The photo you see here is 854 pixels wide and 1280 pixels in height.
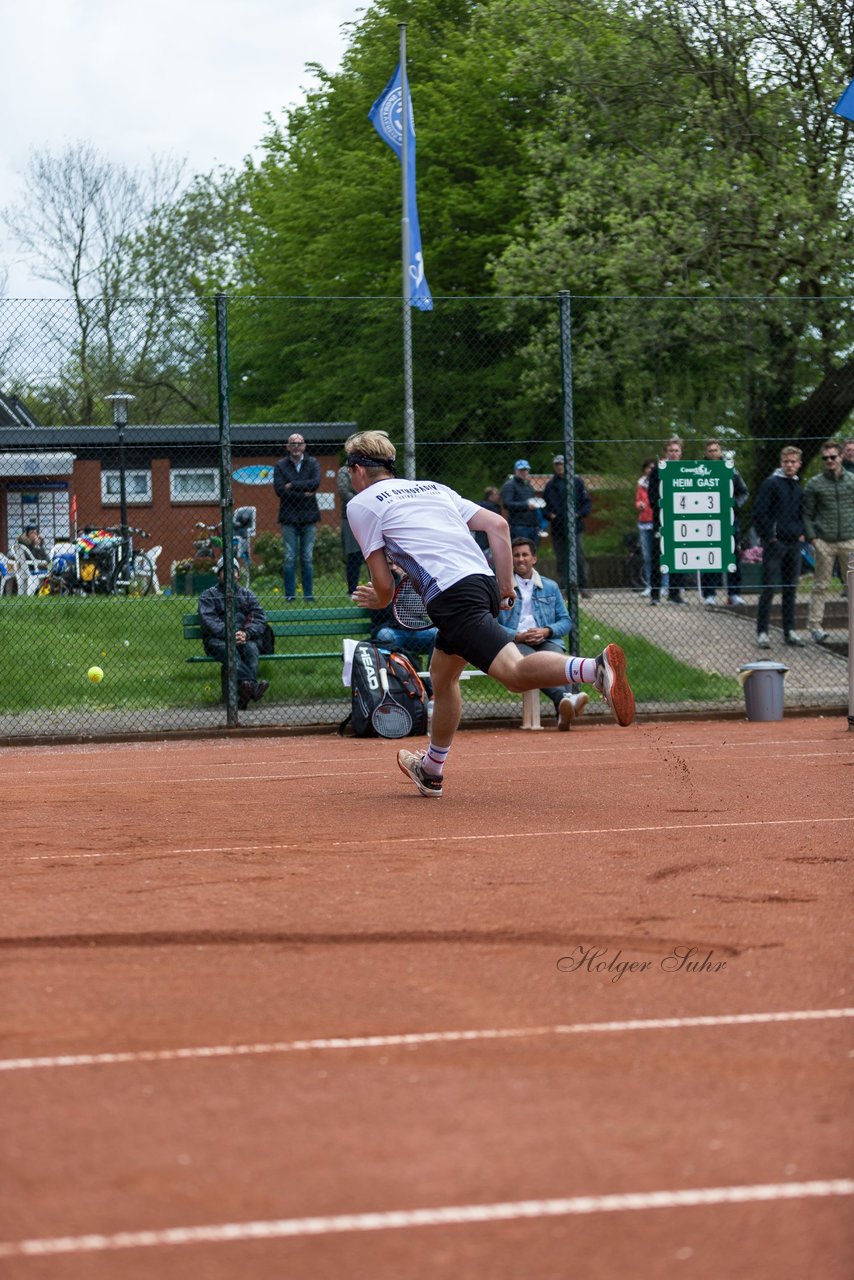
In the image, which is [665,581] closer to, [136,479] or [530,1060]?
[136,479]

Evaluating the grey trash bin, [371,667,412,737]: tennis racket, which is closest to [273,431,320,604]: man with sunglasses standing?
[371,667,412,737]: tennis racket

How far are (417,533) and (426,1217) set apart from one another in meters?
5.47

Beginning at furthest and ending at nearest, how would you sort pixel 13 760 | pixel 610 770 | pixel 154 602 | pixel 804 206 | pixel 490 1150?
pixel 804 206
pixel 154 602
pixel 13 760
pixel 610 770
pixel 490 1150

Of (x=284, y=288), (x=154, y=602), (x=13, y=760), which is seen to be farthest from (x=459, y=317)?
(x=284, y=288)

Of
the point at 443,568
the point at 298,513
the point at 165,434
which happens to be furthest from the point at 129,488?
the point at 443,568

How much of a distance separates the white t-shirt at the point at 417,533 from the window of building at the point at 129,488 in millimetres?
6740

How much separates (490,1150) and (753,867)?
11.0ft

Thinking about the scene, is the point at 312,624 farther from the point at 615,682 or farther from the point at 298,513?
the point at 615,682

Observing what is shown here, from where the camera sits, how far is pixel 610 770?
390 inches

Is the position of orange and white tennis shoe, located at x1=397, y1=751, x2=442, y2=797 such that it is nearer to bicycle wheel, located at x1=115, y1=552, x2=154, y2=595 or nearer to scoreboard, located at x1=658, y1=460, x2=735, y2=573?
scoreboard, located at x1=658, y1=460, x2=735, y2=573

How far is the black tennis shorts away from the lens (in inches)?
310

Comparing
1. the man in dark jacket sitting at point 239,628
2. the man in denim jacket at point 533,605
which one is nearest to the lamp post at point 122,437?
the man in dark jacket sitting at point 239,628

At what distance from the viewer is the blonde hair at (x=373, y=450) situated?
8180 mm

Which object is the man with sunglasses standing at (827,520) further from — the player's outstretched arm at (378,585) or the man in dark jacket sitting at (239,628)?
the player's outstretched arm at (378,585)
